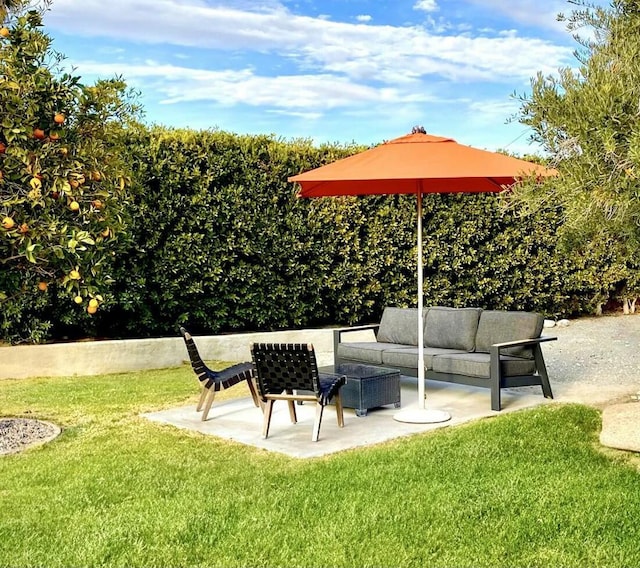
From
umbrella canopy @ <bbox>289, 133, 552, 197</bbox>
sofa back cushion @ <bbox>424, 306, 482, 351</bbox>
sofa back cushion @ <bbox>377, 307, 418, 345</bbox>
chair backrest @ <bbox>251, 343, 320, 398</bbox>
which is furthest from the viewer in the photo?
sofa back cushion @ <bbox>377, 307, 418, 345</bbox>

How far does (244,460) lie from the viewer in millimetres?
6395

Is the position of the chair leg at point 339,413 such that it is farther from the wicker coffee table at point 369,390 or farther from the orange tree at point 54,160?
the orange tree at point 54,160

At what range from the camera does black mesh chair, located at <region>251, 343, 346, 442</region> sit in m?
6.87

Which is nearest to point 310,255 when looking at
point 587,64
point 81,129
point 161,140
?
point 161,140

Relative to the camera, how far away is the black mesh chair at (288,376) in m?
6.87

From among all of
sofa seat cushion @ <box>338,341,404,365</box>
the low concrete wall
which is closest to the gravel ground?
sofa seat cushion @ <box>338,341,404,365</box>

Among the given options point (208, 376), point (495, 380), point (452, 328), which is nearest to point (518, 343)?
point (495, 380)

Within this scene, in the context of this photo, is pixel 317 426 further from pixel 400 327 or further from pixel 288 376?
pixel 400 327

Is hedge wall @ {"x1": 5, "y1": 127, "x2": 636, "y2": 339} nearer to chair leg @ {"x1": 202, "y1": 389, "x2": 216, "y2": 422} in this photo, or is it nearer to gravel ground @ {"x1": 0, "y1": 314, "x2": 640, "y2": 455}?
gravel ground @ {"x1": 0, "y1": 314, "x2": 640, "y2": 455}

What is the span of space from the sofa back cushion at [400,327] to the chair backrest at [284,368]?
329 centimetres

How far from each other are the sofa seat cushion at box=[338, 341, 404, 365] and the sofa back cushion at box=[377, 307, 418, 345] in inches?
5.5

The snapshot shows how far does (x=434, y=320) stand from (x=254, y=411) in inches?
109

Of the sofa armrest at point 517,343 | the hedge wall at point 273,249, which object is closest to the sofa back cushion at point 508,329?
the sofa armrest at point 517,343

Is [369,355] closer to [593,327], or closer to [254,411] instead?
[254,411]
